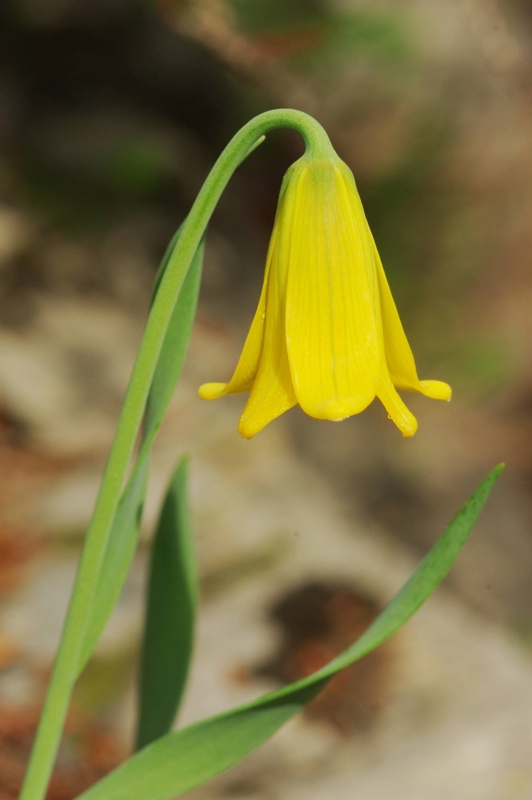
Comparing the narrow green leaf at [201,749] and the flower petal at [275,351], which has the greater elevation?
the flower petal at [275,351]

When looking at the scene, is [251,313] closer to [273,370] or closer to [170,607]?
[170,607]

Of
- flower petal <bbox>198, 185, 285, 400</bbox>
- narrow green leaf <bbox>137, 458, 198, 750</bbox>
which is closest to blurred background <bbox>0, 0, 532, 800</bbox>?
narrow green leaf <bbox>137, 458, 198, 750</bbox>

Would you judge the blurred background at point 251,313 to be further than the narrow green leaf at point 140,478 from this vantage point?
Yes

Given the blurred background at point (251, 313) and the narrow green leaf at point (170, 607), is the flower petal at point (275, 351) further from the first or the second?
the blurred background at point (251, 313)

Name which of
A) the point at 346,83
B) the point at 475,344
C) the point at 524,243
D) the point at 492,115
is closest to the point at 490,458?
the point at 475,344

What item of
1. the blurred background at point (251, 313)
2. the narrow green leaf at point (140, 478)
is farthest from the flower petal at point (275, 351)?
the blurred background at point (251, 313)

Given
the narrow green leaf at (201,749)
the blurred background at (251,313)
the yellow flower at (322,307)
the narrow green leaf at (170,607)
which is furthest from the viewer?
the blurred background at (251,313)

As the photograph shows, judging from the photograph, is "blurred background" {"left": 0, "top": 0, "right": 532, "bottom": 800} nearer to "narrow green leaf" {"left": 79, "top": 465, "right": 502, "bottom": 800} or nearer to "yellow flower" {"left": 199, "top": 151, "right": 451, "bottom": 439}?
"narrow green leaf" {"left": 79, "top": 465, "right": 502, "bottom": 800}

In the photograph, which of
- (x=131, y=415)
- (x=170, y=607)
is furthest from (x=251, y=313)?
(x=131, y=415)
